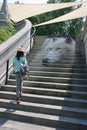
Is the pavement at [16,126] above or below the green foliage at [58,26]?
below

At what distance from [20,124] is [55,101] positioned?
4.28 feet

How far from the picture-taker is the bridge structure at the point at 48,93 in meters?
6.97

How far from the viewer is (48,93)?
8.29 m

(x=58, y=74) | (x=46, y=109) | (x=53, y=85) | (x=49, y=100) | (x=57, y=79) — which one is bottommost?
(x=46, y=109)

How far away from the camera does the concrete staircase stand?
692cm

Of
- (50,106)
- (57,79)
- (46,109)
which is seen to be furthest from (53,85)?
(46,109)

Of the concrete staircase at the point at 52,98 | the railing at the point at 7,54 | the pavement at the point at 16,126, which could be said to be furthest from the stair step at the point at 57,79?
the pavement at the point at 16,126

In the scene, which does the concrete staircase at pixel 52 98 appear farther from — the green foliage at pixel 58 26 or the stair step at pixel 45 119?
the green foliage at pixel 58 26

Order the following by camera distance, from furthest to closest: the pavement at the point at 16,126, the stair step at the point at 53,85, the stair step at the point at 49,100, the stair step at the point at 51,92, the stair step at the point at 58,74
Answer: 1. the stair step at the point at 58,74
2. the stair step at the point at 53,85
3. the stair step at the point at 51,92
4. the stair step at the point at 49,100
5. the pavement at the point at 16,126

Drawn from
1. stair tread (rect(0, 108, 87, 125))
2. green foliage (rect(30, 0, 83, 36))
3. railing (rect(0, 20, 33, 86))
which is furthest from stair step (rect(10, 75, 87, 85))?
green foliage (rect(30, 0, 83, 36))

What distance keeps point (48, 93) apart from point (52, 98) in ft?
1.55

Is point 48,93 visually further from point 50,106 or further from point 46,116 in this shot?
point 46,116

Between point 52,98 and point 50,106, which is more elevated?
point 52,98

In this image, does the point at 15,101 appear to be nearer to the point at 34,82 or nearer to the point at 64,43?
the point at 34,82
